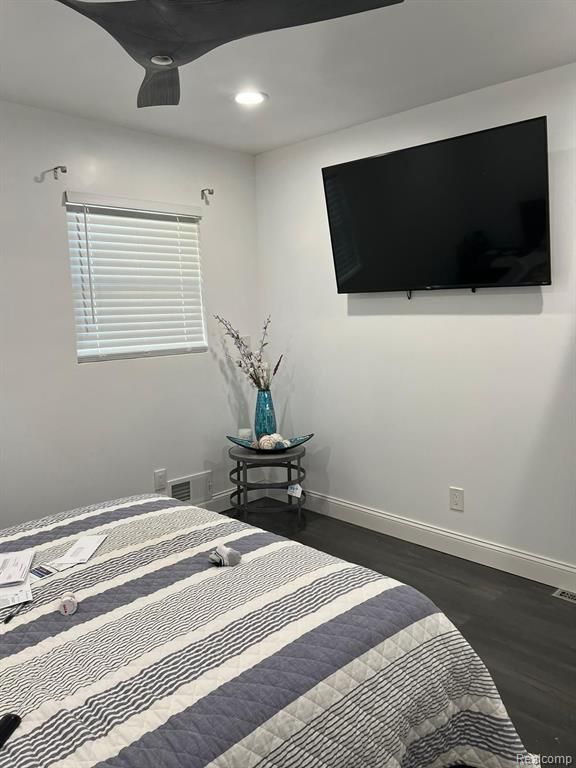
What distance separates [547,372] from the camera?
2.97m

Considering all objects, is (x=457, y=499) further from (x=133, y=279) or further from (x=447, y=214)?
(x=133, y=279)

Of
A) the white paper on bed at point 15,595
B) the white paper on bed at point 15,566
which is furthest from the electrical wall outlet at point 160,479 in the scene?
the white paper on bed at point 15,595

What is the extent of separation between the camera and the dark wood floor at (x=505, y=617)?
82.4 inches

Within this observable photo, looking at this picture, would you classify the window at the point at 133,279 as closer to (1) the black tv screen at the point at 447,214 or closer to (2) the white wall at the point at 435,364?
(2) the white wall at the point at 435,364

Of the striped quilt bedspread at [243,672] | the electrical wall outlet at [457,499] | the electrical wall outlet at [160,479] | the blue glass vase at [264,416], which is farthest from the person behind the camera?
the blue glass vase at [264,416]

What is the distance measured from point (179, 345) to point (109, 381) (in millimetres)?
548

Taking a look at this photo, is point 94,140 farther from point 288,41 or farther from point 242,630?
point 242,630

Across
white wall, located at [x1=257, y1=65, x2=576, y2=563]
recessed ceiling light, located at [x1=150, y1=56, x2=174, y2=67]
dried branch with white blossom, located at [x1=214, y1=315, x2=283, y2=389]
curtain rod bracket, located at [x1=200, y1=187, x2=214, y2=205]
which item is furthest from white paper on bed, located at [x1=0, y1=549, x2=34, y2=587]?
curtain rod bracket, located at [x1=200, y1=187, x2=214, y2=205]

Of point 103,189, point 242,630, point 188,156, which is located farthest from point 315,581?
point 188,156

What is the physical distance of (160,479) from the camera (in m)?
3.81

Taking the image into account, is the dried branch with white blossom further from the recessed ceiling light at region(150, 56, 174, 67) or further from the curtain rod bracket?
the recessed ceiling light at region(150, 56, 174, 67)

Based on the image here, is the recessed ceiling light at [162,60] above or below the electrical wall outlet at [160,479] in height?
above

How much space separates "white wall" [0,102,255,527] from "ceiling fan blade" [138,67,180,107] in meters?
1.35

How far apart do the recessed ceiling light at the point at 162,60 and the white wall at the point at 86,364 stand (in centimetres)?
163
